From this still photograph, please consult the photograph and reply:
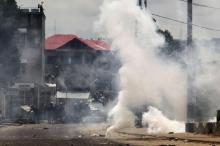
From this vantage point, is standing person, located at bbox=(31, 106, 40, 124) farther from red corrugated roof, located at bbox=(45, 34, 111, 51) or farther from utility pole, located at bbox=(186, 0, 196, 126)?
red corrugated roof, located at bbox=(45, 34, 111, 51)

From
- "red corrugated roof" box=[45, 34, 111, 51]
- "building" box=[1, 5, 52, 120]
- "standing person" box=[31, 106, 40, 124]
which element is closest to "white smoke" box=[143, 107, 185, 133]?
"standing person" box=[31, 106, 40, 124]

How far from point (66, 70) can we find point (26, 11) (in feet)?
34.4

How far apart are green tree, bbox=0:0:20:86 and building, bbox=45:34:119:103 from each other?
41.6 feet

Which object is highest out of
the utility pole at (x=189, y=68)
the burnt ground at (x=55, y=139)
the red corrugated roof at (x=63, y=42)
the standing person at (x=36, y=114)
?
the red corrugated roof at (x=63, y=42)

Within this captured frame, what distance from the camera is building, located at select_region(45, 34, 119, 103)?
69.1 m

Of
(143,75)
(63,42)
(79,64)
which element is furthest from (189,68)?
(63,42)

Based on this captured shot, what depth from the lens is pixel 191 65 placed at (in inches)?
1390

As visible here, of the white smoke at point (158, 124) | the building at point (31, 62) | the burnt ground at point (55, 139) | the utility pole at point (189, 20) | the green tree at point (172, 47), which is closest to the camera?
the burnt ground at point (55, 139)

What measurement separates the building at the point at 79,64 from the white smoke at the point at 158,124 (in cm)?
2533

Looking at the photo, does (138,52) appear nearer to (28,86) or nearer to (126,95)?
(126,95)

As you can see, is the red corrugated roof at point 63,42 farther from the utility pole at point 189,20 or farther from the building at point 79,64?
the utility pole at point 189,20

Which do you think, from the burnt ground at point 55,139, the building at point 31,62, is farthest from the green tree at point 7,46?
the burnt ground at point 55,139

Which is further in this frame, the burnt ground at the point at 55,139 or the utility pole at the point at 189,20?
the utility pole at the point at 189,20

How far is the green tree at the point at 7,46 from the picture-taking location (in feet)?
168
